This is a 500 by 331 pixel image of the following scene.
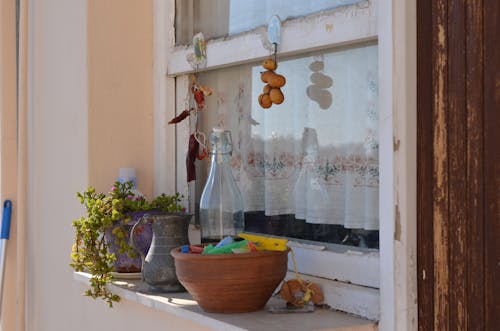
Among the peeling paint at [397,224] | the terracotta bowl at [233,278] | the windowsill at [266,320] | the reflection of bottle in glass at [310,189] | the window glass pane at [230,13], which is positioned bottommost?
the windowsill at [266,320]

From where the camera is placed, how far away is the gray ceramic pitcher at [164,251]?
159cm

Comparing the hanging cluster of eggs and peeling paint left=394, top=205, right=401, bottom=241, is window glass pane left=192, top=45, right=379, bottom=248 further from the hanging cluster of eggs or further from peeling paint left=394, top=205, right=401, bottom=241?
peeling paint left=394, top=205, right=401, bottom=241

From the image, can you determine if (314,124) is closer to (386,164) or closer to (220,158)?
(220,158)

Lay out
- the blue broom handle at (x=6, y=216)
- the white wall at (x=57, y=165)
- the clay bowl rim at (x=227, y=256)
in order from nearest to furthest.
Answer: the clay bowl rim at (x=227, y=256) → the white wall at (x=57, y=165) → the blue broom handle at (x=6, y=216)

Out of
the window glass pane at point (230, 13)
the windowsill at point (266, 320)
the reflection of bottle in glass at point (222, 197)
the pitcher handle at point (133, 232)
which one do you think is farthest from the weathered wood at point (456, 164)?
the pitcher handle at point (133, 232)

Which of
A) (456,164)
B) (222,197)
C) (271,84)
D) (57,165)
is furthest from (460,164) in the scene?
(57,165)

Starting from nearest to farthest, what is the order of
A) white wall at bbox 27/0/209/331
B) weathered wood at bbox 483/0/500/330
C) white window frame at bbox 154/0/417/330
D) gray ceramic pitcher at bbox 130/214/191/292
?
weathered wood at bbox 483/0/500/330
white window frame at bbox 154/0/417/330
gray ceramic pitcher at bbox 130/214/191/292
white wall at bbox 27/0/209/331

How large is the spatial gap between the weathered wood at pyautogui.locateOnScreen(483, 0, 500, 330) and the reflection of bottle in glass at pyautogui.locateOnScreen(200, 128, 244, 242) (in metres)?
0.65

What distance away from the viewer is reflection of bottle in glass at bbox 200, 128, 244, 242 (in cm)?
164

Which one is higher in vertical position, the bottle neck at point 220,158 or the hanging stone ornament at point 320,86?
the hanging stone ornament at point 320,86

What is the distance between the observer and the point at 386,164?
122 cm

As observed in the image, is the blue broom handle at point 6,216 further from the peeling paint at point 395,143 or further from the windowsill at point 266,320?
the peeling paint at point 395,143

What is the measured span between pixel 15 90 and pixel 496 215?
179 cm

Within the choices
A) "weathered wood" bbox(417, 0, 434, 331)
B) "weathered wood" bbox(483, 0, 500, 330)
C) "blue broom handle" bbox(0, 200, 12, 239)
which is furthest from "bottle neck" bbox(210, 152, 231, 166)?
"blue broom handle" bbox(0, 200, 12, 239)
